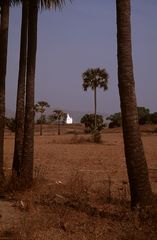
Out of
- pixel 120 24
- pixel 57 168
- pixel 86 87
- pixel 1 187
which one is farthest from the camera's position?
pixel 86 87

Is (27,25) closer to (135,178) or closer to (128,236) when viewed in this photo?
(135,178)

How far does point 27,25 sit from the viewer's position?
12.3m

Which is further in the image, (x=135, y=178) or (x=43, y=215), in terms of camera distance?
(x=43, y=215)

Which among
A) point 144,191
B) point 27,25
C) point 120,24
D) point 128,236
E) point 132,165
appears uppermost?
point 27,25

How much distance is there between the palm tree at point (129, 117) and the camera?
23.5 ft

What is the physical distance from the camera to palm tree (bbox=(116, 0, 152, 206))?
7148 millimetres

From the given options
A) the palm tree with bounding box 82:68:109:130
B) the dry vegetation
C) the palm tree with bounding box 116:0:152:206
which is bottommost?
the dry vegetation

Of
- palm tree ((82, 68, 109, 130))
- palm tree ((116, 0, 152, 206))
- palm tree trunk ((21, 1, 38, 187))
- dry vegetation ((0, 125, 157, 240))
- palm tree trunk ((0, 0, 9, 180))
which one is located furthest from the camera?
palm tree ((82, 68, 109, 130))

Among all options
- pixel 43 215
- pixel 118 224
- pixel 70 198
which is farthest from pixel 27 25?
pixel 118 224

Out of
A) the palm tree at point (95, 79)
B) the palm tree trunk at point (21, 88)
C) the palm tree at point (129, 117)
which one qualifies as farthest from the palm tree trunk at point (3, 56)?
the palm tree at point (95, 79)

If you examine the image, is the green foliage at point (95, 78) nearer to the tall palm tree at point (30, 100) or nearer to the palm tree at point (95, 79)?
the palm tree at point (95, 79)

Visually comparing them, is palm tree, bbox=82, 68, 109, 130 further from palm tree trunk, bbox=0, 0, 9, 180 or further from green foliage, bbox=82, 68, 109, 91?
palm tree trunk, bbox=0, 0, 9, 180

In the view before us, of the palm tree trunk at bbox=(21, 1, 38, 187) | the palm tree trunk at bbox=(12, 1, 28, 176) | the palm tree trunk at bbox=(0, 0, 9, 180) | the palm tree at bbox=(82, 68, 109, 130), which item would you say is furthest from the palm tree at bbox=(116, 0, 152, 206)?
the palm tree at bbox=(82, 68, 109, 130)

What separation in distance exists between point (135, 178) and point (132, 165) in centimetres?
23
